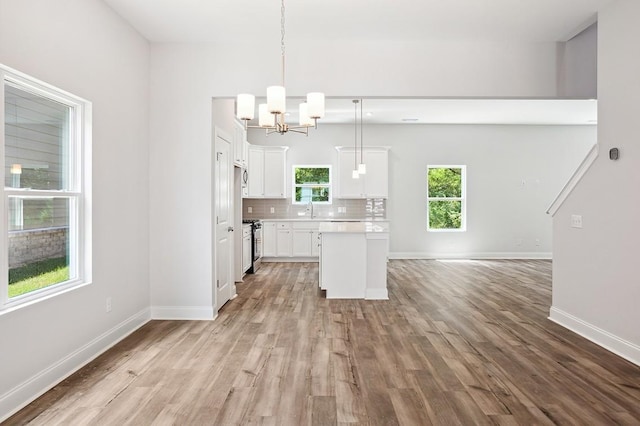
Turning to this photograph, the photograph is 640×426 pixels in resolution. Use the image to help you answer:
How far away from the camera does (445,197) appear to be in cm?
893

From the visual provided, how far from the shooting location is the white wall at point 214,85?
425 cm

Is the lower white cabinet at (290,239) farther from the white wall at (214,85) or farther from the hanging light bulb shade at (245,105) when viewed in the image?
the hanging light bulb shade at (245,105)

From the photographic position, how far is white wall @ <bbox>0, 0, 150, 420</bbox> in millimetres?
2406

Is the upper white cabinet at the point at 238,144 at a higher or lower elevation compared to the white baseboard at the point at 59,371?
higher

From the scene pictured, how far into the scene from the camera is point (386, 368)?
301cm

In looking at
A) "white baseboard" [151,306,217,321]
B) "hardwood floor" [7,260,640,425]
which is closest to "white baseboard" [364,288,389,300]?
"hardwood floor" [7,260,640,425]

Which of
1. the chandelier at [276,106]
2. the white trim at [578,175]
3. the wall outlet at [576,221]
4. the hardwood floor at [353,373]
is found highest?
the chandelier at [276,106]

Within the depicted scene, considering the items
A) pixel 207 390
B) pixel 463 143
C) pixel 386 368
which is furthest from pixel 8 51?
pixel 463 143

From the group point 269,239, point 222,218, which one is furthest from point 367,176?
point 222,218

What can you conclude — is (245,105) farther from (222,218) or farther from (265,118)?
(222,218)

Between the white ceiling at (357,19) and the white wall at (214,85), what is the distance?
0.14 meters

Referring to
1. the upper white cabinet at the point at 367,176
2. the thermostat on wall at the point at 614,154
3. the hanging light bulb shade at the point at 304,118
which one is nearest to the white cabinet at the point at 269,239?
the upper white cabinet at the point at 367,176

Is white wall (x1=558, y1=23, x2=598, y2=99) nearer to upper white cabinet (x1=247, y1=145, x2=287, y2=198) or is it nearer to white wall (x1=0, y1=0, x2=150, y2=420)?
white wall (x1=0, y1=0, x2=150, y2=420)

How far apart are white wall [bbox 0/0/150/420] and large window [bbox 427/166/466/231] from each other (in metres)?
6.49
